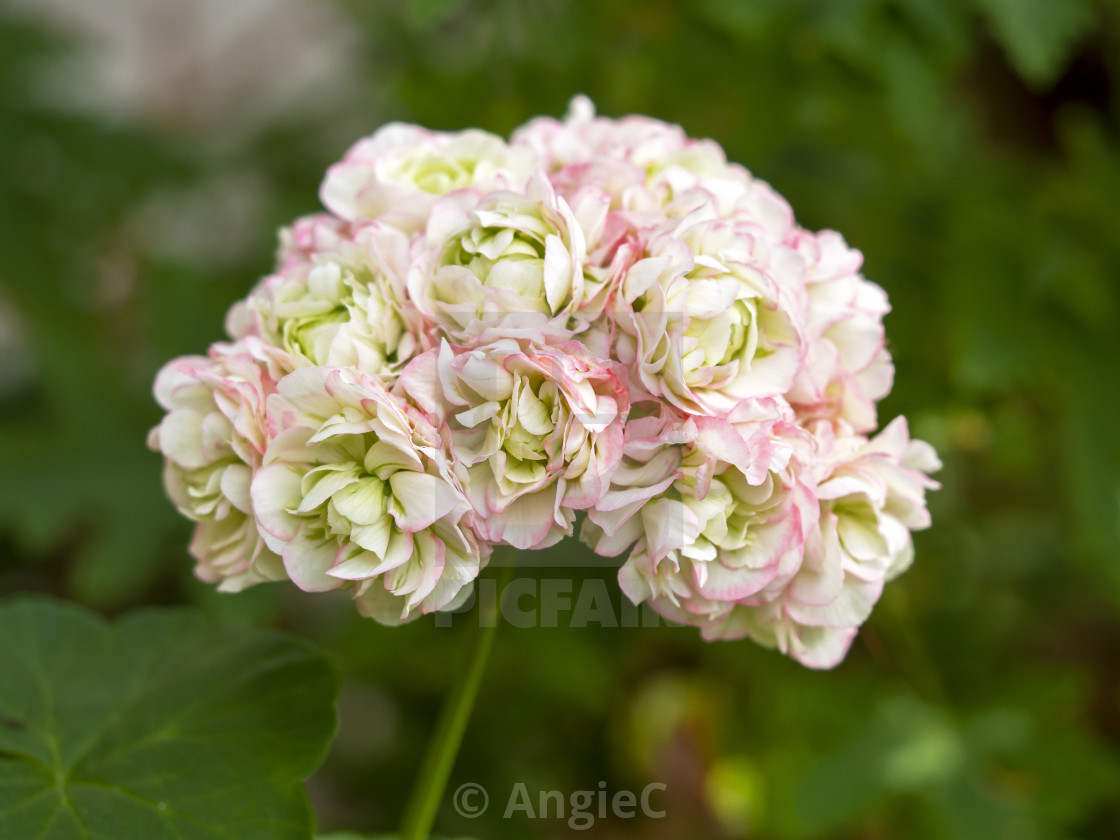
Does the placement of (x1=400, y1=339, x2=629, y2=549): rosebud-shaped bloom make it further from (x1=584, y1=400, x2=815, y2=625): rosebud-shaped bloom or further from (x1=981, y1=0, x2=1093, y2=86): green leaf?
(x1=981, y1=0, x2=1093, y2=86): green leaf

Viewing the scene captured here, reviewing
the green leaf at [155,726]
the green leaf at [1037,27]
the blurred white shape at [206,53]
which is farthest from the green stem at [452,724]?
the blurred white shape at [206,53]

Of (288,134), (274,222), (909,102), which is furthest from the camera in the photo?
(288,134)

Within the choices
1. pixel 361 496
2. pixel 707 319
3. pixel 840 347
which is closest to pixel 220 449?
pixel 361 496

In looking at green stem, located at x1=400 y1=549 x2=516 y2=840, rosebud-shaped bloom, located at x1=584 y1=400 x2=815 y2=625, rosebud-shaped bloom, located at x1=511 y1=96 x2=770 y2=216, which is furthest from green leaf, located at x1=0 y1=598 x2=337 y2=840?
rosebud-shaped bloom, located at x1=511 y1=96 x2=770 y2=216

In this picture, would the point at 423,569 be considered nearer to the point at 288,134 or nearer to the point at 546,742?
the point at 546,742

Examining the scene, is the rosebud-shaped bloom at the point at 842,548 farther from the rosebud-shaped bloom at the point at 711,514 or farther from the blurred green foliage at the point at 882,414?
the blurred green foliage at the point at 882,414

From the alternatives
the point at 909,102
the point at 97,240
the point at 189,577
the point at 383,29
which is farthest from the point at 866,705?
the point at 97,240

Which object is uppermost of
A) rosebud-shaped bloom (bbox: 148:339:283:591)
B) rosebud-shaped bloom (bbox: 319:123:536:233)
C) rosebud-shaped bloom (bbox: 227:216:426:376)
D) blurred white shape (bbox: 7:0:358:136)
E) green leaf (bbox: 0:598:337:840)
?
blurred white shape (bbox: 7:0:358:136)
